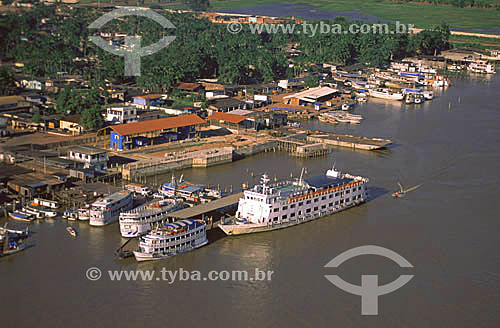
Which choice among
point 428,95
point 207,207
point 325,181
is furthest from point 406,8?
point 207,207

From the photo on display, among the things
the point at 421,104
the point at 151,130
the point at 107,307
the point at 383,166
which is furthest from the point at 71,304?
the point at 421,104

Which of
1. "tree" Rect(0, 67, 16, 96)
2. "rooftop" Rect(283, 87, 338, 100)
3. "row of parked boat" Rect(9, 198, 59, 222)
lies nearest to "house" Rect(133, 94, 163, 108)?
"tree" Rect(0, 67, 16, 96)

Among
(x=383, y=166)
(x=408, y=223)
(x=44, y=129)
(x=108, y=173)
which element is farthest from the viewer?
(x=44, y=129)

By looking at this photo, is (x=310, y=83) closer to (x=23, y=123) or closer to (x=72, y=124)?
(x=72, y=124)

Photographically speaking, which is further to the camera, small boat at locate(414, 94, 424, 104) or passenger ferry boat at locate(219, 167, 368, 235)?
small boat at locate(414, 94, 424, 104)

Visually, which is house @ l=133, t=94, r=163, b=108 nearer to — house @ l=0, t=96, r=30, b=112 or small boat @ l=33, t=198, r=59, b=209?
house @ l=0, t=96, r=30, b=112

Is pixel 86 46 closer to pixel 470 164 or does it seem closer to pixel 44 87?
pixel 44 87
